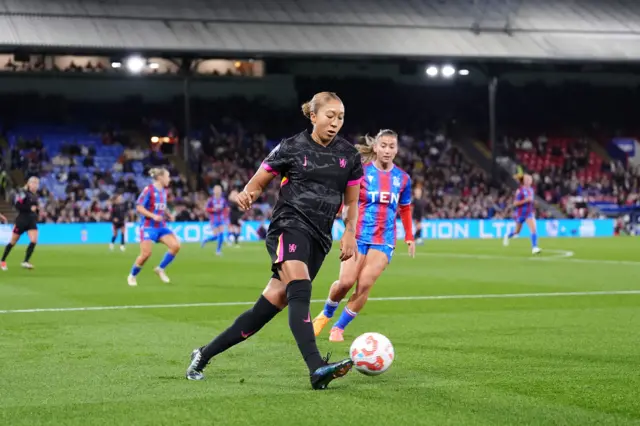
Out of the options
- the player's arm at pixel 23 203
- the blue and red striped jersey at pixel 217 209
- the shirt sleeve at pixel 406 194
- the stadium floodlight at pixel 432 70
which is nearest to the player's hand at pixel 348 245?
the shirt sleeve at pixel 406 194

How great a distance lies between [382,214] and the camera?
11141mm

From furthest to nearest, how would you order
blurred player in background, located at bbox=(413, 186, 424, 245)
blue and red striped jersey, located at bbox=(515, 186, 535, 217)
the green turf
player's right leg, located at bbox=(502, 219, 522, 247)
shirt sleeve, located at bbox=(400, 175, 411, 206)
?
blurred player in background, located at bbox=(413, 186, 424, 245) < player's right leg, located at bbox=(502, 219, 522, 247) < blue and red striped jersey, located at bbox=(515, 186, 535, 217) < shirt sleeve, located at bbox=(400, 175, 411, 206) < the green turf

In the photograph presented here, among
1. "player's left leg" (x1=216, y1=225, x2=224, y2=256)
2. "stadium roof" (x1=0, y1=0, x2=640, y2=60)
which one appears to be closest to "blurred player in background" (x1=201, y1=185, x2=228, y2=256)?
"player's left leg" (x1=216, y1=225, x2=224, y2=256)

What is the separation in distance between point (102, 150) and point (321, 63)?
12.2 m

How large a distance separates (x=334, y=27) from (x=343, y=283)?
118 ft

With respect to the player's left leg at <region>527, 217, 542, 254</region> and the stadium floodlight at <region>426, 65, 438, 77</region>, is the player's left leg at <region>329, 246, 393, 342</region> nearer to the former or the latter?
the player's left leg at <region>527, 217, 542, 254</region>

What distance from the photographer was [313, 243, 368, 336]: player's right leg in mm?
10820

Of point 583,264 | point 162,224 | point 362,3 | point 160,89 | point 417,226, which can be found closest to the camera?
point 162,224

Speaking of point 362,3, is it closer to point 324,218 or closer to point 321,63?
point 321,63

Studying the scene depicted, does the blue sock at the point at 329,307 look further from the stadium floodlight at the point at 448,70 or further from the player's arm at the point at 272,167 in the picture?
the stadium floodlight at the point at 448,70

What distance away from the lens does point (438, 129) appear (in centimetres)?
5556

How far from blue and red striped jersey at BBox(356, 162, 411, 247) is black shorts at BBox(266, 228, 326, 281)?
11.5 feet

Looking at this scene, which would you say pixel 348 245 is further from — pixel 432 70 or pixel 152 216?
pixel 432 70

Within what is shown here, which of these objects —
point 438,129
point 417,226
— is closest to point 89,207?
point 417,226
